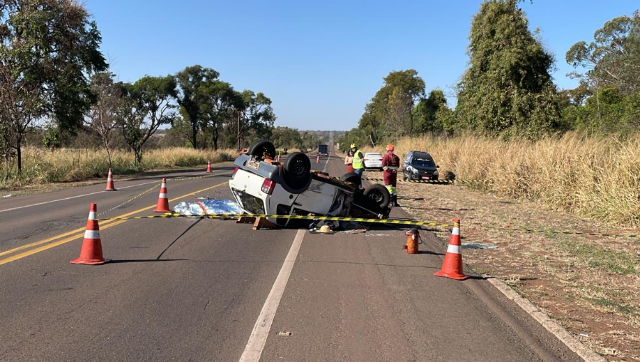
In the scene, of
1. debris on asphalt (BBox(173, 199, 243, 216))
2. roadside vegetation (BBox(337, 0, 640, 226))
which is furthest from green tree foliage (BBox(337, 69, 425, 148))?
debris on asphalt (BBox(173, 199, 243, 216))

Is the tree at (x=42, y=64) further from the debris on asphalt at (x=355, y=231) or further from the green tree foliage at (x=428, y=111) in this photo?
the green tree foliage at (x=428, y=111)

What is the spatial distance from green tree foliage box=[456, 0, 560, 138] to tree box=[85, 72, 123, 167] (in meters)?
25.4

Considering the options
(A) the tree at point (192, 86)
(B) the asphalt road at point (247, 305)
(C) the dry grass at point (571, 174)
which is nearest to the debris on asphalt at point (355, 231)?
(B) the asphalt road at point (247, 305)

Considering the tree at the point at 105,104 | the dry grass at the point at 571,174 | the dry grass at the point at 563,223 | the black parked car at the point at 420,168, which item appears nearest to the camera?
the dry grass at the point at 563,223

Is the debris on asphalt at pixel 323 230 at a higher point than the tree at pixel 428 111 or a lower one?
lower

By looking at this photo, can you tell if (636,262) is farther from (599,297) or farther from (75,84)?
(75,84)

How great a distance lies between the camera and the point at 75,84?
2697 cm

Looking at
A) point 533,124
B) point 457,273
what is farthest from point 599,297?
point 533,124

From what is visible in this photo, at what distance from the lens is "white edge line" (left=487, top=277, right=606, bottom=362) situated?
4.57 metres

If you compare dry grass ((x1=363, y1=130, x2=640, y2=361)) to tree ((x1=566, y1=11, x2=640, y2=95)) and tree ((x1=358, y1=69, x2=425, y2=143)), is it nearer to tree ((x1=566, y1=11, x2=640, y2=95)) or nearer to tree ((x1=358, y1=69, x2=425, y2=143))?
tree ((x1=566, y1=11, x2=640, y2=95))

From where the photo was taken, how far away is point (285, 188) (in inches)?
406

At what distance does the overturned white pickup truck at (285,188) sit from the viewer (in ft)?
33.6

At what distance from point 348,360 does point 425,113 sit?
2287 inches

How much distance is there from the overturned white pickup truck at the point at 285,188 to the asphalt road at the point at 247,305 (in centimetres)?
115
